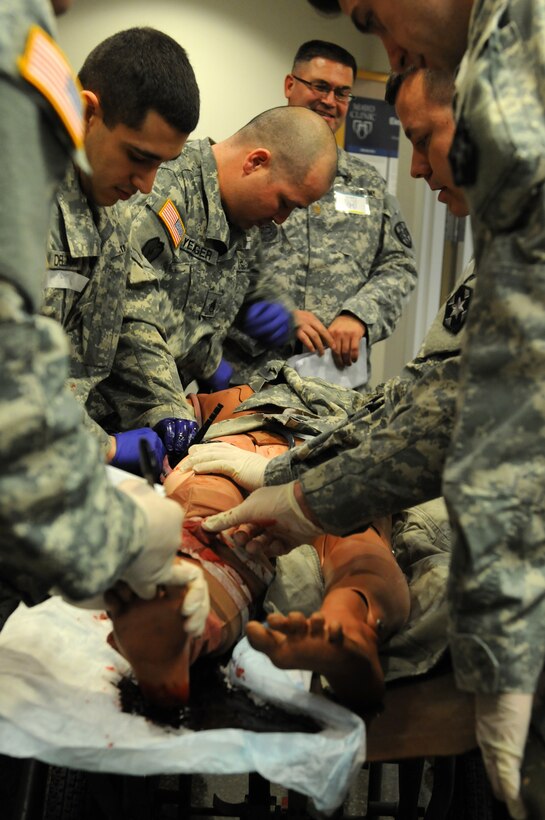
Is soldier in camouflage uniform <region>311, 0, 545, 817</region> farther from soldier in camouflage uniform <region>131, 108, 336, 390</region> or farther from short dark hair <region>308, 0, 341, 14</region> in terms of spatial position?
short dark hair <region>308, 0, 341, 14</region>

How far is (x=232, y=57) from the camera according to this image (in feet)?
14.4

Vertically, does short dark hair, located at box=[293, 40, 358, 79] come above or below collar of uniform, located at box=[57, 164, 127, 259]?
above

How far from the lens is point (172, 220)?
2637mm

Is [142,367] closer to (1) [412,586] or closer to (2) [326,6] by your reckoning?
(1) [412,586]

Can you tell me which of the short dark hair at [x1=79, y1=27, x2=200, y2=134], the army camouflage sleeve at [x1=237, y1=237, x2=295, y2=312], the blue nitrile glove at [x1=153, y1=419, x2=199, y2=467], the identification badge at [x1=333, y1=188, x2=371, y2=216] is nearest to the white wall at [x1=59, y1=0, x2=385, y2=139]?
the identification badge at [x1=333, y1=188, x2=371, y2=216]

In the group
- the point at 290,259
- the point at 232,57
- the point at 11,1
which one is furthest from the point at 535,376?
the point at 232,57

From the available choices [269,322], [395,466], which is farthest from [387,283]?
[395,466]

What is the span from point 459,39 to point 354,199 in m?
2.50

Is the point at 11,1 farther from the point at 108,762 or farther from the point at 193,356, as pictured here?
the point at 193,356

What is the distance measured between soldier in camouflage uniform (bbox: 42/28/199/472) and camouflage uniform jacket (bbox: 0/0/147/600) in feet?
3.58

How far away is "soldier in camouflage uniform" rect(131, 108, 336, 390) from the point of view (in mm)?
2723

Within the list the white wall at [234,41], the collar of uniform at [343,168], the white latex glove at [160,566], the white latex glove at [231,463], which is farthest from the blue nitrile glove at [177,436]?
the white wall at [234,41]

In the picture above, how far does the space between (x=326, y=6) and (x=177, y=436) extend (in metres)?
3.17

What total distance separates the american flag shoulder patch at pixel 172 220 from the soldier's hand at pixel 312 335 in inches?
23.5
